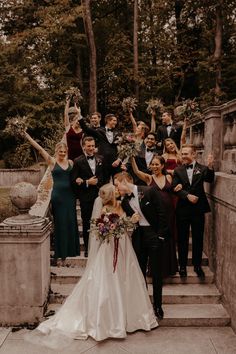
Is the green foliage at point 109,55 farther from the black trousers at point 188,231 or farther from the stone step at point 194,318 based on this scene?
the stone step at point 194,318

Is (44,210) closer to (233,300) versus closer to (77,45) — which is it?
(233,300)

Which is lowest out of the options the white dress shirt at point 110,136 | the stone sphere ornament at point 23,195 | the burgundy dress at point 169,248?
the burgundy dress at point 169,248

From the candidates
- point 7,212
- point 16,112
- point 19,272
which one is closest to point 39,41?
point 16,112

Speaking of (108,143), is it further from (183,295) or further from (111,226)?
(183,295)

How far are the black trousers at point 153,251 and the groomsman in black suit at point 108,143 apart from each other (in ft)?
9.04

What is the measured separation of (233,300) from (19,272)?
306cm

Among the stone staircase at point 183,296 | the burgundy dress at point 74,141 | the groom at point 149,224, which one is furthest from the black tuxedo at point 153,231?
the burgundy dress at point 74,141

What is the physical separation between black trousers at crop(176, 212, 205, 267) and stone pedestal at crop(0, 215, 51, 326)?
226 centimetres

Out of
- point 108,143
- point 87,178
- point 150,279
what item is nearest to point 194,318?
point 150,279

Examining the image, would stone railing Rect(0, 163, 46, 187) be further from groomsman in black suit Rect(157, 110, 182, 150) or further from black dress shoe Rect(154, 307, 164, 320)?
black dress shoe Rect(154, 307, 164, 320)

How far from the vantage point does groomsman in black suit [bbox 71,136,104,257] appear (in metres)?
7.64

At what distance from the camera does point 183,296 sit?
6.84m

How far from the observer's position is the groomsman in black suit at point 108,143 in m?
8.81

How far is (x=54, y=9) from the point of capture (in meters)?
20.2
